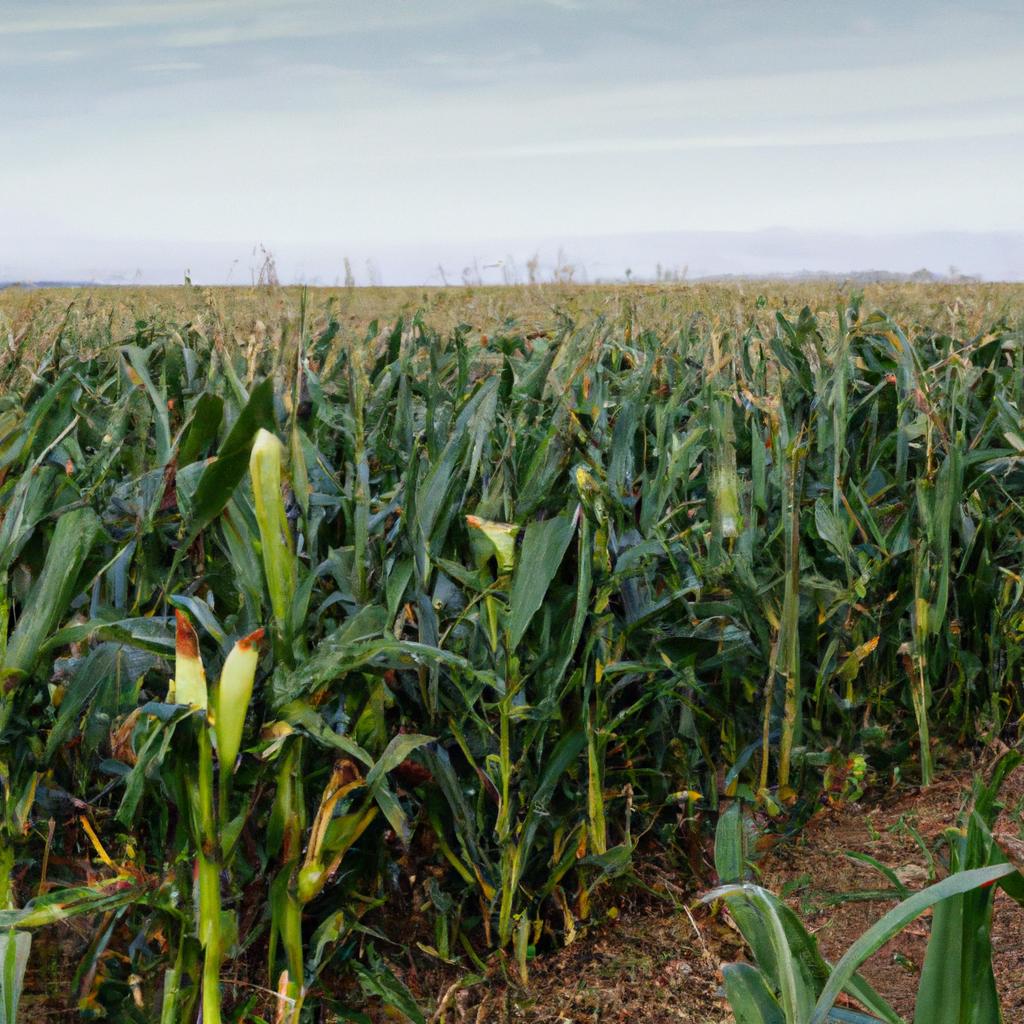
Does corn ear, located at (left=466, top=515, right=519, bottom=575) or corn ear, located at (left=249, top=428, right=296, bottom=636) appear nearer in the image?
corn ear, located at (left=249, top=428, right=296, bottom=636)

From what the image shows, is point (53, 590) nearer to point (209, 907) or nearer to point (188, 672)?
point (188, 672)

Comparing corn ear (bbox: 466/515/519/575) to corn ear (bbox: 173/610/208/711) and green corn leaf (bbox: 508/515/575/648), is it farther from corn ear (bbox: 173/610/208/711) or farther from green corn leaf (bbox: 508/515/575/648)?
corn ear (bbox: 173/610/208/711)

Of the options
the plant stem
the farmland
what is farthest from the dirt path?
the plant stem

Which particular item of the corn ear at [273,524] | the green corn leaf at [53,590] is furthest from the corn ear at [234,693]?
the green corn leaf at [53,590]

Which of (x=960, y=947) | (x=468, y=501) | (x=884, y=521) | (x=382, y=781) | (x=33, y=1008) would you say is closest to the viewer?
(x=960, y=947)

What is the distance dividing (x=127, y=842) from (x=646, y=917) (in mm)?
766

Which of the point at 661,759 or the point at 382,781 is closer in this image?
the point at 382,781

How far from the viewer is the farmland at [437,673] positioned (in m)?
1.09

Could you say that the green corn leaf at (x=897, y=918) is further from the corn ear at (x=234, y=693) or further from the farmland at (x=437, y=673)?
the corn ear at (x=234, y=693)

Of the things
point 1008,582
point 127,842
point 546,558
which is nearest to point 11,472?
point 127,842

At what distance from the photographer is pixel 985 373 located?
7.97 ft

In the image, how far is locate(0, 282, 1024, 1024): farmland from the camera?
1.09 m

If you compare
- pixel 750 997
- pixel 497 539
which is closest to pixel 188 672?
pixel 497 539

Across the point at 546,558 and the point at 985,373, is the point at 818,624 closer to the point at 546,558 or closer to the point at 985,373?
the point at 546,558
